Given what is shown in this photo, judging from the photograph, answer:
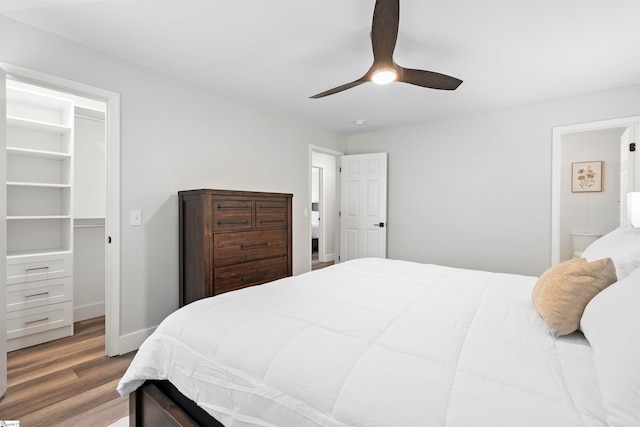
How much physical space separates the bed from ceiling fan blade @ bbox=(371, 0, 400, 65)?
4.74ft

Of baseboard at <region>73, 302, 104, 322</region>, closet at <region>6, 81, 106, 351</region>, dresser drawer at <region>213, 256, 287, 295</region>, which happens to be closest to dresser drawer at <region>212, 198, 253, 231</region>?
dresser drawer at <region>213, 256, 287, 295</region>

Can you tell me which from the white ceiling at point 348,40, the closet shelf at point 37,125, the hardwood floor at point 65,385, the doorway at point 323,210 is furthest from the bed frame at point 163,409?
the doorway at point 323,210

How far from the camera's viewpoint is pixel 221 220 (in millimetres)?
2680

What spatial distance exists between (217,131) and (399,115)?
2373 millimetres

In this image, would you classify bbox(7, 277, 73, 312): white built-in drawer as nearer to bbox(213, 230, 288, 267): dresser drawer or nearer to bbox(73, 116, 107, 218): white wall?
bbox(73, 116, 107, 218): white wall

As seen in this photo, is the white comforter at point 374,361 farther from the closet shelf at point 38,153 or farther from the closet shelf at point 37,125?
the closet shelf at point 37,125

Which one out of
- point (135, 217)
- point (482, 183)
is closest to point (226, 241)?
point (135, 217)

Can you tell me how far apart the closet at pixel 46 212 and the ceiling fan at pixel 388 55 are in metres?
2.99

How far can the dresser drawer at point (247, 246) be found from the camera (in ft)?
8.76

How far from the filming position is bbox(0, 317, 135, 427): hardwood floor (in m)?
1.75

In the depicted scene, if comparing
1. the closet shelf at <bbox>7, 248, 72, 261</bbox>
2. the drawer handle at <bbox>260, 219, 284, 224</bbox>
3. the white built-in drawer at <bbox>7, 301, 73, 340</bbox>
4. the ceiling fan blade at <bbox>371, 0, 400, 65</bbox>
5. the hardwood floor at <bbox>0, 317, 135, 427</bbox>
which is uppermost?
the ceiling fan blade at <bbox>371, 0, 400, 65</bbox>

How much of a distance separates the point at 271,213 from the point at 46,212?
2221mm

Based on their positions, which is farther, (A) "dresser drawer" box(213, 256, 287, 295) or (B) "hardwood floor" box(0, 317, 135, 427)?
(A) "dresser drawer" box(213, 256, 287, 295)

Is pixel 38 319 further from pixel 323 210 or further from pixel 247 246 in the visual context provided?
pixel 323 210
